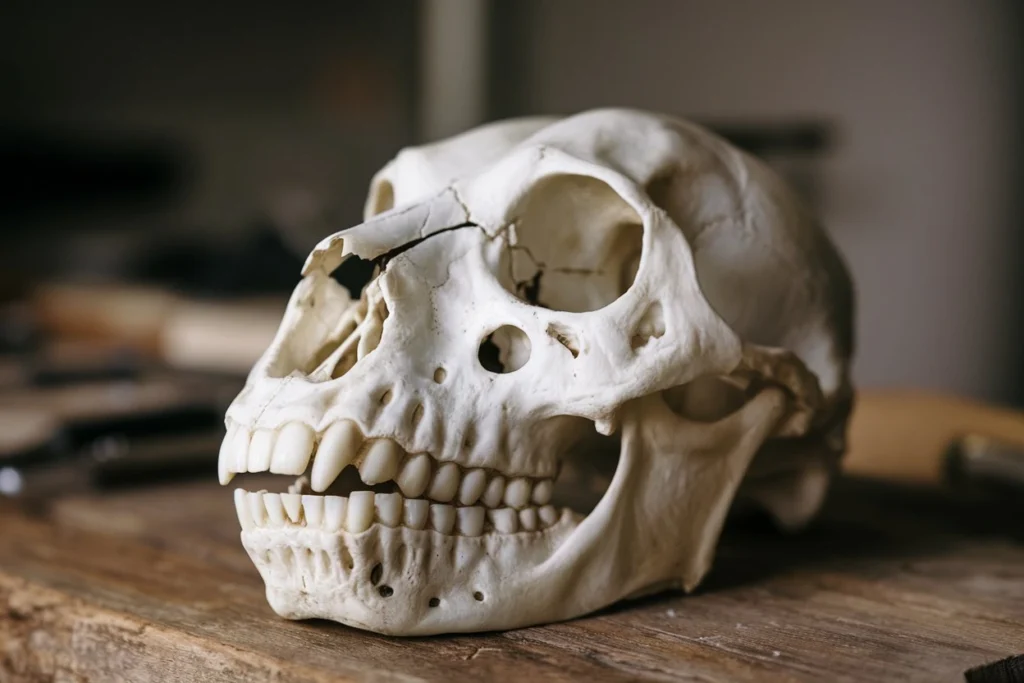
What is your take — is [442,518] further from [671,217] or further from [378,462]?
[671,217]

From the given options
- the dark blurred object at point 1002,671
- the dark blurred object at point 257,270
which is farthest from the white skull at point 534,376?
the dark blurred object at point 257,270

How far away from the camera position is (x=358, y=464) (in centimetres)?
80

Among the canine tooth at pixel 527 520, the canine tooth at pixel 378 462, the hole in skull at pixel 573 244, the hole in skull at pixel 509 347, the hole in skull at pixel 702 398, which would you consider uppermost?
the hole in skull at pixel 573 244

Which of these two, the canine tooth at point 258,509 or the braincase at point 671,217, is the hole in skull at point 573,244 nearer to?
the braincase at point 671,217

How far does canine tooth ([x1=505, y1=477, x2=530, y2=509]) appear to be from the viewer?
86 centimetres

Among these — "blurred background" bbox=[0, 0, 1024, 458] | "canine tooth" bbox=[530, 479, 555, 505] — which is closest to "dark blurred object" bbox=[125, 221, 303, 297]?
"blurred background" bbox=[0, 0, 1024, 458]

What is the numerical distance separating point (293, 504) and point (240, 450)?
55mm

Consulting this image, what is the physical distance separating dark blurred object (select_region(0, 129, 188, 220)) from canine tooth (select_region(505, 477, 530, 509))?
3.86 meters

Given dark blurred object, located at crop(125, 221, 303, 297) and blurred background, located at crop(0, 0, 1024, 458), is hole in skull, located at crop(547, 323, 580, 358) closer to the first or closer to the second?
blurred background, located at crop(0, 0, 1024, 458)

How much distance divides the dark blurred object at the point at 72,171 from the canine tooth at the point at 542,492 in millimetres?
3854

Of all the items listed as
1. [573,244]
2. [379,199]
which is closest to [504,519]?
[573,244]

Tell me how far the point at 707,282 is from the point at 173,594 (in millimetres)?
Result: 506

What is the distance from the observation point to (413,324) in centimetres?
85

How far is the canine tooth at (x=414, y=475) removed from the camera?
806 millimetres
